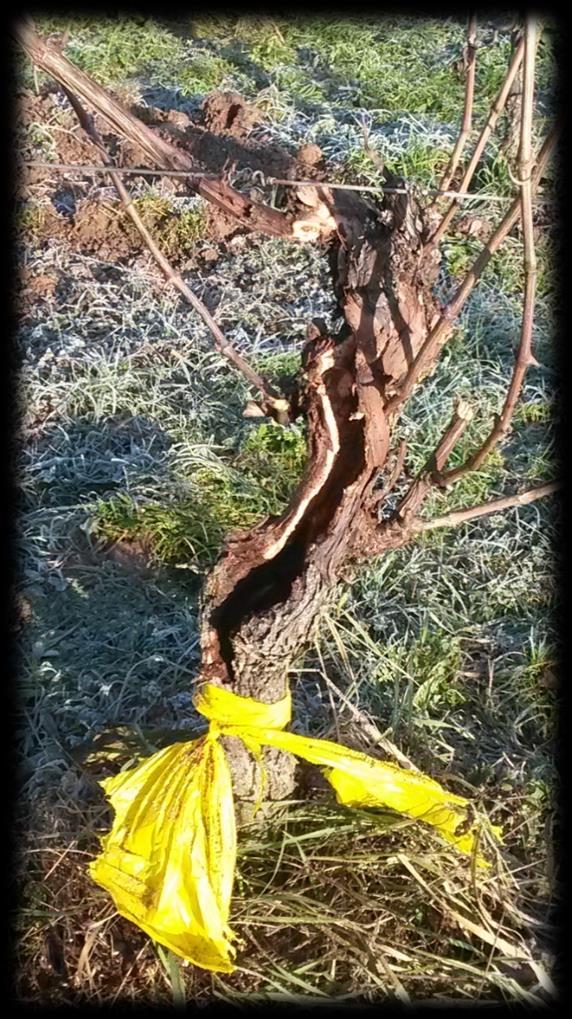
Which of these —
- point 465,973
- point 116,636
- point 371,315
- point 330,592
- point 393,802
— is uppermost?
point 371,315

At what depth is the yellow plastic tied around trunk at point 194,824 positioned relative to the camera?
1534 mm

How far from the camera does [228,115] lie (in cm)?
416

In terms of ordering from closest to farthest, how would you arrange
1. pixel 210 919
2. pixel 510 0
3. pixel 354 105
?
1. pixel 210 919
2. pixel 510 0
3. pixel 354 105

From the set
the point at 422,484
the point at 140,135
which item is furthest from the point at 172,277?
the point at 422,484

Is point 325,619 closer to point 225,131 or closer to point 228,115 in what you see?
point 225,131

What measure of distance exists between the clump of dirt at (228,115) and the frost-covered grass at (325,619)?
0.19 metres

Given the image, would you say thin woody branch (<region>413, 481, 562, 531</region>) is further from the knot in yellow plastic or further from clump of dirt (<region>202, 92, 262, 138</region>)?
clump of dirt (<region>202, 92, 262, 138</region>)

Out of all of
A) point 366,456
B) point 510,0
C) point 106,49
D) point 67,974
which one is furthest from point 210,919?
point 106,49

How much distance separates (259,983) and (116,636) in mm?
981

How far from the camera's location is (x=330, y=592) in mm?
1582

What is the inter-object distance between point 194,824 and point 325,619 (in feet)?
2.19

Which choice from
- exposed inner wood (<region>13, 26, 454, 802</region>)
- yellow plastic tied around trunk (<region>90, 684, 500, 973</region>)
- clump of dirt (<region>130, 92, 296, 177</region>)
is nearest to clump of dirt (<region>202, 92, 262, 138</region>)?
clump of dirt (<region>130, 92, 296, 177</region>)

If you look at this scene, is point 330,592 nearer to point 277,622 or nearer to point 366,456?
point 277,622

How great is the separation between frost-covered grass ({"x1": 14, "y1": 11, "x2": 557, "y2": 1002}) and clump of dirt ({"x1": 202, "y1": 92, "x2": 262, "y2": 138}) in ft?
0.62
